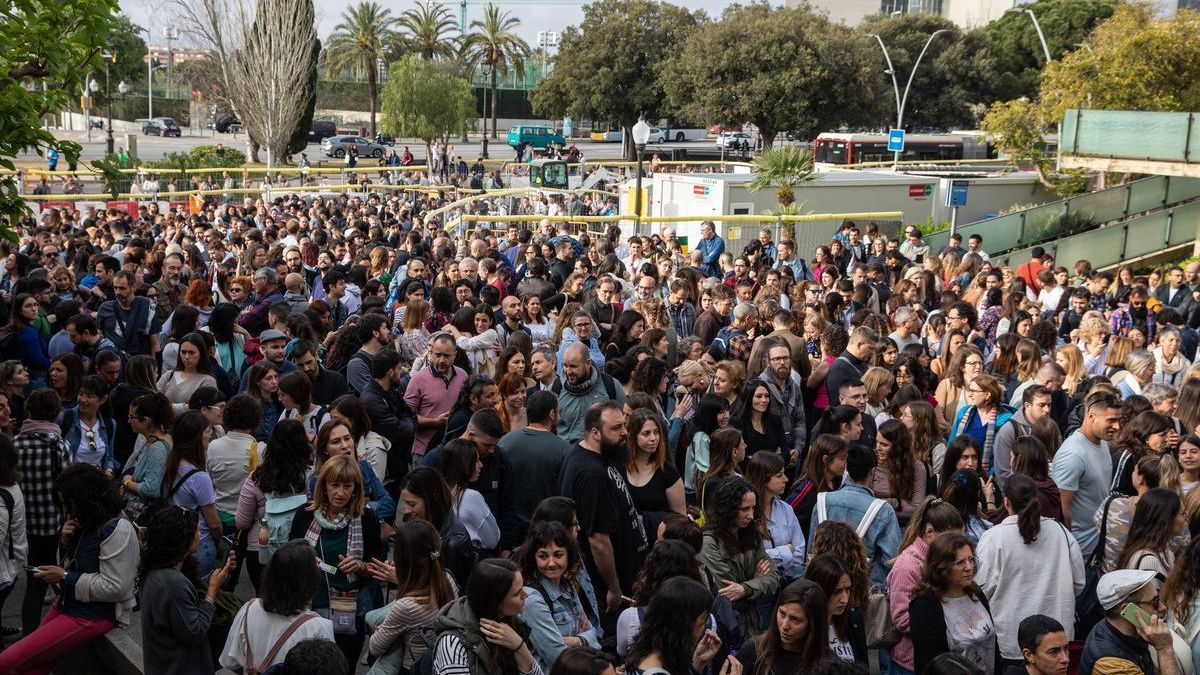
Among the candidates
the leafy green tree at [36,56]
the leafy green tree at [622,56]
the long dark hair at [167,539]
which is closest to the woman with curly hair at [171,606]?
the long dark hair at [167,539]

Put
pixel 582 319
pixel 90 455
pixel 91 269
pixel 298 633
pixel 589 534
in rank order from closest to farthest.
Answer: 1. pixel 298 633
2. pixel 589 534
3. pixel 90 455
4. pixel 582 319
5. pixel 91 269

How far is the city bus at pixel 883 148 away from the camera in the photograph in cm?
4959

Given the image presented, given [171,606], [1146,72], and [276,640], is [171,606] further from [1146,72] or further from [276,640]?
[1146,72]

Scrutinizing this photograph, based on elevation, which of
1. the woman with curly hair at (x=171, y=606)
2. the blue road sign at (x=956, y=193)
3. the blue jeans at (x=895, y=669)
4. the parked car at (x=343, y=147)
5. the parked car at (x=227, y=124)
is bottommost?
the blue jeans at (x=895, y=669)

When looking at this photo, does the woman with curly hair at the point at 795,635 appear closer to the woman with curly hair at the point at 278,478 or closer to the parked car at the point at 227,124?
the woman with curly hair at the point at 278,478

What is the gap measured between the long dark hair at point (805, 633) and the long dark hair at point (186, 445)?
3.36 m

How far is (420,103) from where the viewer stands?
5256cm

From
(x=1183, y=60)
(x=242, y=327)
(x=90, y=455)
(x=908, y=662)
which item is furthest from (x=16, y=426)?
(x=1183, y=60)

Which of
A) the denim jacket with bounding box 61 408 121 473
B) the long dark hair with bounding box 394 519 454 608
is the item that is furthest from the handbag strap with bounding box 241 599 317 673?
the denim jacket with bounding box 61 408 121 473

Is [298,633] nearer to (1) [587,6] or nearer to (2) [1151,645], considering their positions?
(2) [1151,645]

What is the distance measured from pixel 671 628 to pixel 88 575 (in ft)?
9.61

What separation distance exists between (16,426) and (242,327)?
2.51 m

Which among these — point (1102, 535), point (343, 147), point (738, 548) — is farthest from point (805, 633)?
point (343, 147)

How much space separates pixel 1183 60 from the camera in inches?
1131
